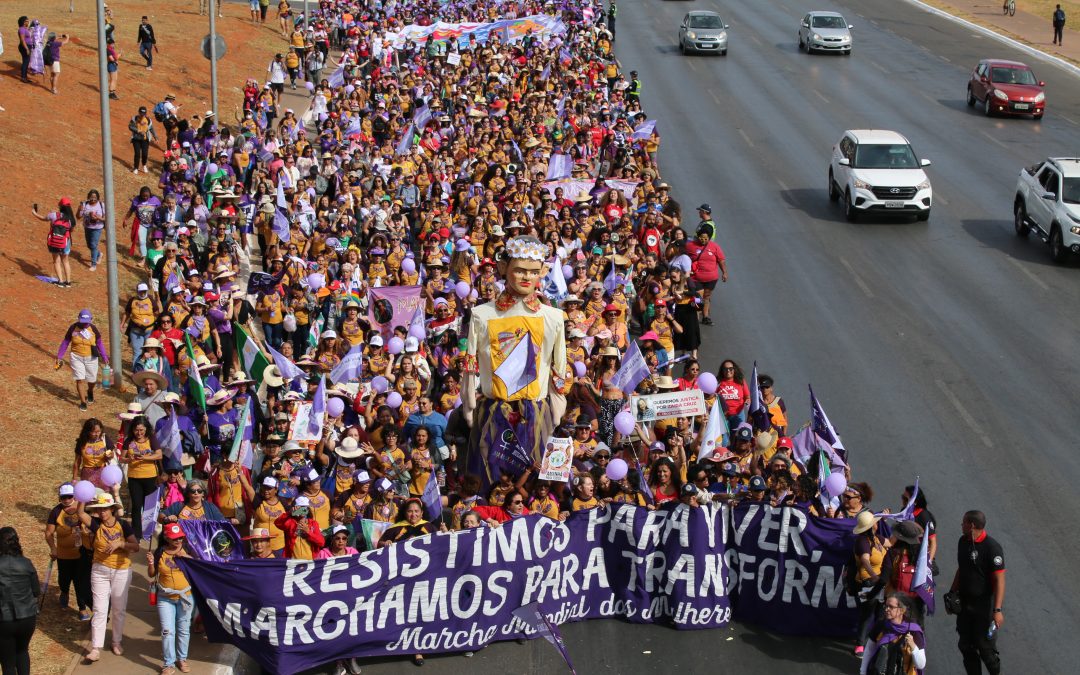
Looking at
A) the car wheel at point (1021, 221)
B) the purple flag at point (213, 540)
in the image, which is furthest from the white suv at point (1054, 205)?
the purple flag at point (213, 540)

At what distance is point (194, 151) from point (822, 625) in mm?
20677


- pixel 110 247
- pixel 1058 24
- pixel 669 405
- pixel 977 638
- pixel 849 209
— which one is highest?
pixel 669 405

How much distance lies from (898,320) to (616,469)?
436 inches

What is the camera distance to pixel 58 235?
2522 cm

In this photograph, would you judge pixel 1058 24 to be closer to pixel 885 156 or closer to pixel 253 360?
pixel 885 156

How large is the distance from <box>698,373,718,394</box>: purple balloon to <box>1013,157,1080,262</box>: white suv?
12.8 metres

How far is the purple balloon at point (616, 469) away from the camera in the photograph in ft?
47.8

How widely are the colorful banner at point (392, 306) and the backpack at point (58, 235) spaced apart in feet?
22.8

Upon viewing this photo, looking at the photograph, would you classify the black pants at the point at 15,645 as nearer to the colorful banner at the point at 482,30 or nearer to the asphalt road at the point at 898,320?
the asphalt road at the point at 898,320

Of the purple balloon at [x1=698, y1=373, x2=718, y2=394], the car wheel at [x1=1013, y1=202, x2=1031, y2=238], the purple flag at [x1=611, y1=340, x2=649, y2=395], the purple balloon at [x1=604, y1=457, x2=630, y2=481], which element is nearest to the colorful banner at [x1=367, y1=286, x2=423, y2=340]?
the purple flag at [x1=611, y1=340, x2=649, y2=395]

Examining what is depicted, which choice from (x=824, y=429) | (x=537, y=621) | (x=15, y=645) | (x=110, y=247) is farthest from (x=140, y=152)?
(x=537, y=621)

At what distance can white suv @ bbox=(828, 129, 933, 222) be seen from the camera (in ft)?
99.4

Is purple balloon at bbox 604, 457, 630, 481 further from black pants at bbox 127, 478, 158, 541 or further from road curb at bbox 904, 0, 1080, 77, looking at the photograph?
road curb at bbox 904, 0, 1080, 77

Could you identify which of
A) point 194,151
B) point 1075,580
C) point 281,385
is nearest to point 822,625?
point 1075,580
